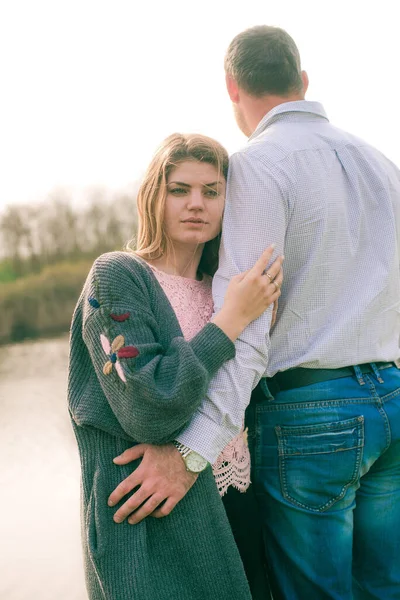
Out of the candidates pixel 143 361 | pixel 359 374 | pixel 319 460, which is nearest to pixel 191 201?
pixel 143 361

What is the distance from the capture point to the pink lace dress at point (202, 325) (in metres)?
1.54

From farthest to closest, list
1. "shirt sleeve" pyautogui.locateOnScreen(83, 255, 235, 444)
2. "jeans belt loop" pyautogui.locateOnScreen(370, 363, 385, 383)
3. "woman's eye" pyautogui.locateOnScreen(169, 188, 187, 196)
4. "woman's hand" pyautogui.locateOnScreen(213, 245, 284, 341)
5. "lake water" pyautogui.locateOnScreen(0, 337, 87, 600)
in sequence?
1. "lake water" pyautogui.locateOnScreen(0, 337, 87, 600)
2. "woman's eye" pyautogui.locateOnScreen(169, 188, 187, 196)
3. "jeans belt loop" pyautogui.locateOnScreen(370, 363, 385, 383)
4. "woman's hand" pyautogui.locateOnScreen(213, 245, 284, 341)
5. "shirt sleeve" pyautogui.locateOnScreen(83, 255, 235, 444)

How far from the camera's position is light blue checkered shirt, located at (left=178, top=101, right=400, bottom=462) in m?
1.42

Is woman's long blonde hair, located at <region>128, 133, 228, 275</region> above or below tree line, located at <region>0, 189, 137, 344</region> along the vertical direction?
above

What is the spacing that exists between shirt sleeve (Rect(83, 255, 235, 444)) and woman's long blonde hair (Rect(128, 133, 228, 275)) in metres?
0.23

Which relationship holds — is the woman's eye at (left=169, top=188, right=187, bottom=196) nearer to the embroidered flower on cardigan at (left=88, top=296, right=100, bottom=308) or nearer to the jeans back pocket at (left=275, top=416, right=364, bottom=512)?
the embroidered flower on cardigan at (left=88, top=296, right=100, bottom=308)

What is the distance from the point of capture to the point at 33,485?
3500 mm

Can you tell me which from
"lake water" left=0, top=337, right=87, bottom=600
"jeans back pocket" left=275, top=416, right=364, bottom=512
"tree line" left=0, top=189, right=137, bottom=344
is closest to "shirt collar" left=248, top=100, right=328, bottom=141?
"jeans back pocket" left=275, top=416, right=364, bottom=512

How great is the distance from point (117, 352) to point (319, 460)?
1.72 ft

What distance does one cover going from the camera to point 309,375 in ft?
4.89

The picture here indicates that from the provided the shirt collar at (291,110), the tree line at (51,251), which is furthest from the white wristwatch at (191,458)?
the tree line at (51,251)

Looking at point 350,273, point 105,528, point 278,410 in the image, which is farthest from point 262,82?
point 105,528

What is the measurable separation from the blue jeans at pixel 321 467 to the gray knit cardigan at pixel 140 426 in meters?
0.15

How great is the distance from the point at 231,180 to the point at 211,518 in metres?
0.78
